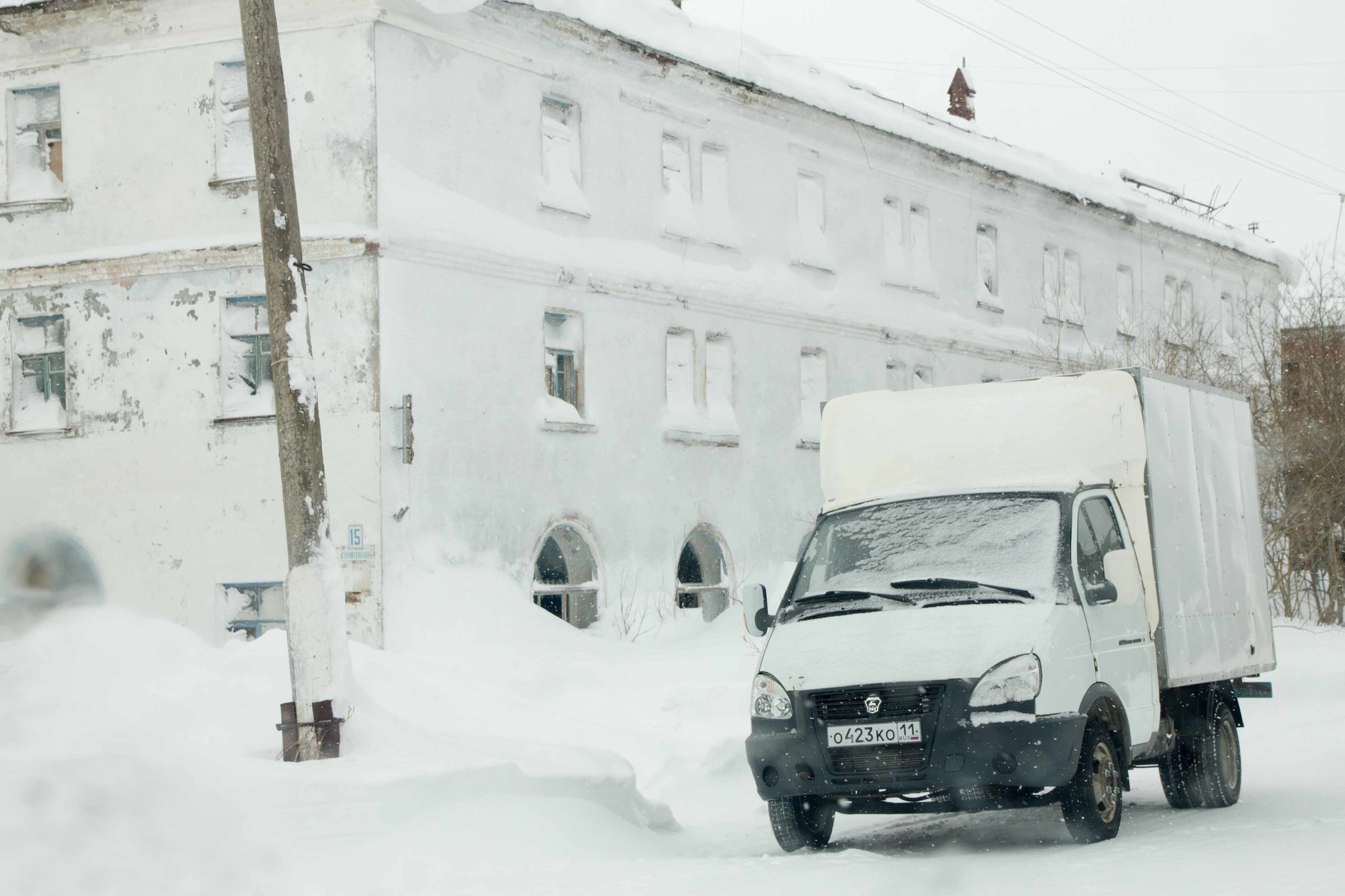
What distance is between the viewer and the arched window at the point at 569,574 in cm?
2364

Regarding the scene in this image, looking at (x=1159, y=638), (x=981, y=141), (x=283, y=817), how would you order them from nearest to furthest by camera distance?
(x=283, y=817) → (x=1159, y=638) → (x=981, y=141)

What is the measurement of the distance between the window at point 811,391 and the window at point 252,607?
10070 mm

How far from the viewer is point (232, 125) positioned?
73.7 feet

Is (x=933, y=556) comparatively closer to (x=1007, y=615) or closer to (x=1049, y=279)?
(x=1007, y=615)

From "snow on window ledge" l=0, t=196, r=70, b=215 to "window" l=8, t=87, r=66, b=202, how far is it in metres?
0.09

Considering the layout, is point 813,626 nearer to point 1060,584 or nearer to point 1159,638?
point 1060,584

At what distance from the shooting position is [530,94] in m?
23.7

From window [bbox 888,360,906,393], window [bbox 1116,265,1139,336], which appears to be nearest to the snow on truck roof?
window [bbox 888,360,906,393]

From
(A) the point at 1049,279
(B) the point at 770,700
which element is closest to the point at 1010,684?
(B) the point at 770,700

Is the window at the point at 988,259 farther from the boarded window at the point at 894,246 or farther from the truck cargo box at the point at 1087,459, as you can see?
the truck cargo box at the point at 1087,459

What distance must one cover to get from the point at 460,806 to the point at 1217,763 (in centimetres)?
520

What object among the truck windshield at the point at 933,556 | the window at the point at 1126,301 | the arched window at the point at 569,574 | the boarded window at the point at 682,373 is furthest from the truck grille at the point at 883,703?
the window at the point at 1126,301

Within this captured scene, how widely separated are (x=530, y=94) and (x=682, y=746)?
11.7 m

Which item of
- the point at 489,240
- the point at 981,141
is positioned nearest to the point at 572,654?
the point at 489,240
